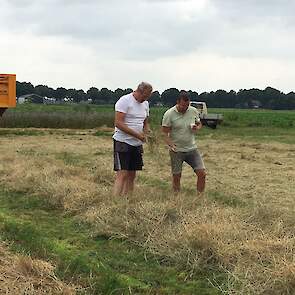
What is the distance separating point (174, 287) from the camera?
4.91 meters

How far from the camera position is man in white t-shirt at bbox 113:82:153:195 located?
26.5ft

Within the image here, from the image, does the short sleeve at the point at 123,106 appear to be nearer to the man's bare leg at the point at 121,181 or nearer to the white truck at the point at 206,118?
the man's bare leg at the point at 121,181

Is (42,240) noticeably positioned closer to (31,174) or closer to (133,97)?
(133,97)

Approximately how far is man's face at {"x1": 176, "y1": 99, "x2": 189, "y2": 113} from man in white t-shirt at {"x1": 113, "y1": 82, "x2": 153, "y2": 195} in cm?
63

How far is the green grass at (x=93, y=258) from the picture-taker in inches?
192

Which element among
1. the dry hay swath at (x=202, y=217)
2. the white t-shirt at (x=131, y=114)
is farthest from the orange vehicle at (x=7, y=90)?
the white t-shirt at (x=131, y=114)

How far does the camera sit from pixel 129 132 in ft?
26.2

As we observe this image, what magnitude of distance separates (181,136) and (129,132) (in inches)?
43.2

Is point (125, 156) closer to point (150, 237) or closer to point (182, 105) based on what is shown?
point (182, 105)

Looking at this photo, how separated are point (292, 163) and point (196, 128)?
26.1 ft

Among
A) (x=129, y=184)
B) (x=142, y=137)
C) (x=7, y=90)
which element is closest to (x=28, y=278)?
(x=142, y=137)

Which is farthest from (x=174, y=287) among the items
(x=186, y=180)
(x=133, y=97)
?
(x=186, y=180)

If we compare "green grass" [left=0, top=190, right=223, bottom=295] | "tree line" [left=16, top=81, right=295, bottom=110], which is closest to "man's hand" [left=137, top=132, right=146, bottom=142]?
"green grass" [left=0, top=190, right=223, bottom=295]

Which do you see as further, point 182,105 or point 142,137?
point 182,105
